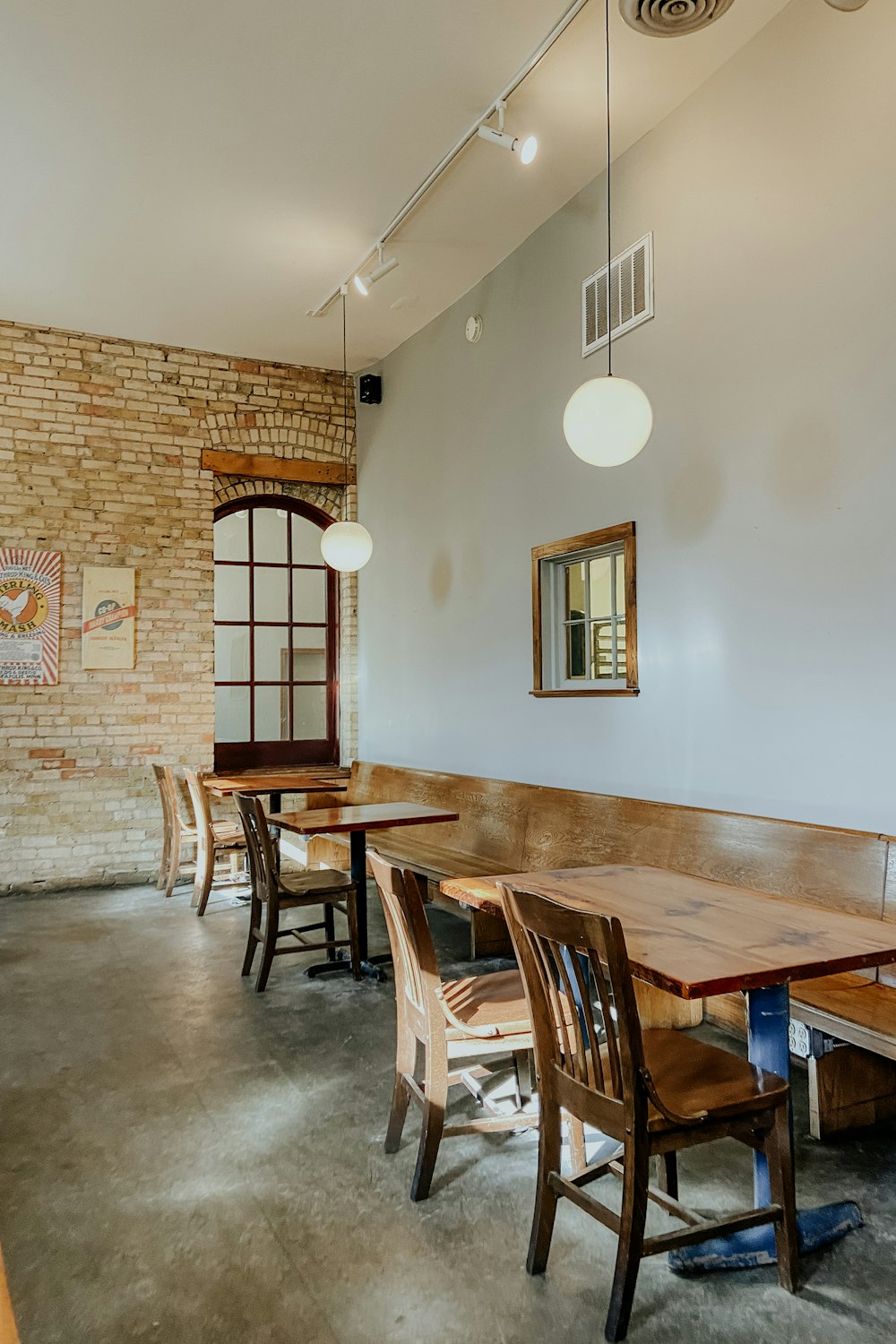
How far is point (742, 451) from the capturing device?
363 centimetres

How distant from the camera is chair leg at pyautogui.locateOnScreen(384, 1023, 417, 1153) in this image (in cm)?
260

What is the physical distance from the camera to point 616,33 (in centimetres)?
354

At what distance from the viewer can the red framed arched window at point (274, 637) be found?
713cm

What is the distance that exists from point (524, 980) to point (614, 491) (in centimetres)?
286

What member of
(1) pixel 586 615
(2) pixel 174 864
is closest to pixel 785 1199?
(1) pixel 586 615

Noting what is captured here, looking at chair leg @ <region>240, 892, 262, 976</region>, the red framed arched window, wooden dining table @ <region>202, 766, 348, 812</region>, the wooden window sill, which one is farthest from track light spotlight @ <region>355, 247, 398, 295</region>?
chair leg @ <region>240, 892, 262, 976</region>

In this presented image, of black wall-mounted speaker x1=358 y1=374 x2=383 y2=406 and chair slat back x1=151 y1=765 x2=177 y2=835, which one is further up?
black wall-mounted speaker x1=358 y1=374 x2=383 y2=406

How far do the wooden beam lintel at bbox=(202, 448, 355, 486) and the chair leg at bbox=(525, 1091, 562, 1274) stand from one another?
5780 millimetres

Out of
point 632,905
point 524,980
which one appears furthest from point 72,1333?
point 632,905

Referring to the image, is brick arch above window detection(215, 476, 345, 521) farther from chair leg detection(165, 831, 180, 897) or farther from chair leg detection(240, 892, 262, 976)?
chair leg detection(240, 892, 262, 976)

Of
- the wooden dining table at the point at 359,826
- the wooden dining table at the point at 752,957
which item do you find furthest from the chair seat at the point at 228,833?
the wooden dining table at the point at 752,957

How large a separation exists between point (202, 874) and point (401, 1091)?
11.1 ft

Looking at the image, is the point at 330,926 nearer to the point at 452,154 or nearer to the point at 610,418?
the point at 610,418

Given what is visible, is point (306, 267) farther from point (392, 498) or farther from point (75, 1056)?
point (75, 1056)
